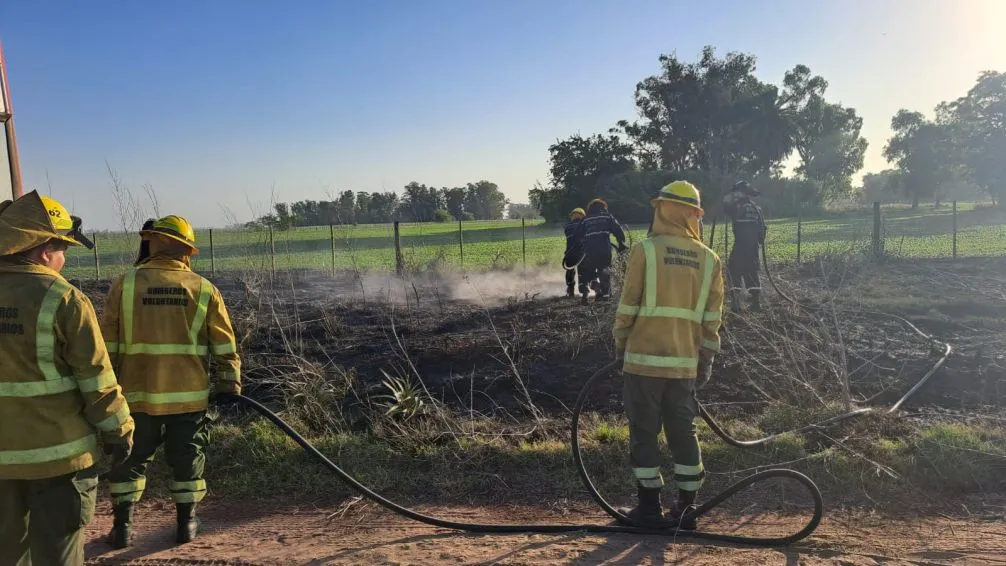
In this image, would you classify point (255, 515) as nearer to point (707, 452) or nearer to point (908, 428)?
point (707, 452)

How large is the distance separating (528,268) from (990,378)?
1120 centimetres

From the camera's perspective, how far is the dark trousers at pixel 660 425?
11.7 ft

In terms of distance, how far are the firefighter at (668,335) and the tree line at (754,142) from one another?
127 ft

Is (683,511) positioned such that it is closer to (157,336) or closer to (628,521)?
(628,521)

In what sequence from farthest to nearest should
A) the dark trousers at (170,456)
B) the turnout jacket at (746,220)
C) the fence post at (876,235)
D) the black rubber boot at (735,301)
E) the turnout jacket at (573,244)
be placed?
1. the fence post at (876,235)
2. the turnout jacket at (573,244)
3. the turnout jacket at (746,220)
4. the black rubber boot at (735,301)
5. the dark trousers at (170,456)

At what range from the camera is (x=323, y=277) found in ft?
51.2

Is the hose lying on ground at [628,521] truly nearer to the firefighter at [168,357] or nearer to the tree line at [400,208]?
the firefighter at [168,357]

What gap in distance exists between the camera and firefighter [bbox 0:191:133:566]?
8.18 ft

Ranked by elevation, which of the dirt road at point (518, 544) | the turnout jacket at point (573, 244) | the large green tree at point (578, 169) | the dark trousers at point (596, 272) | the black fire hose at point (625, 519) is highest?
the large green tree at point (578, 169)

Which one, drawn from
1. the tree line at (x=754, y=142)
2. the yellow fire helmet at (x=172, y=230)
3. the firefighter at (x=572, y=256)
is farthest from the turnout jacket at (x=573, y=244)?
the tree line at (x=754, y=142)

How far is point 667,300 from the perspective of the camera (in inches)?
137

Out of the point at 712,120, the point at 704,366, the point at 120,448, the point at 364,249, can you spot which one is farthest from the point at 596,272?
the point at 712,120

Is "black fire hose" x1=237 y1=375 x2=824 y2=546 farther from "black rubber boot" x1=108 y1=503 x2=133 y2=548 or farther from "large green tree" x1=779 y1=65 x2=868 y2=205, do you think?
"large green tree" x1=779 y1=65 x2=868 y2=205

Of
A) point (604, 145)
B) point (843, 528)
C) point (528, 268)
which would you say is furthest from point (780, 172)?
point (843, 528)
